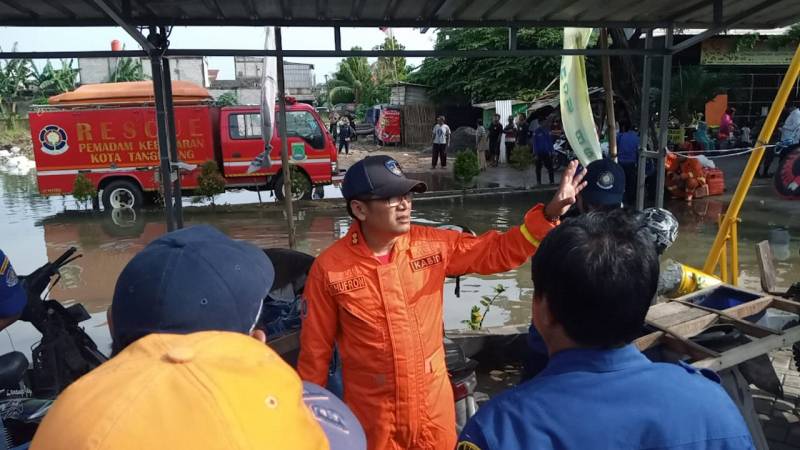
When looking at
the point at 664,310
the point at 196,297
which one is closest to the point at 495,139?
the point at 664,310

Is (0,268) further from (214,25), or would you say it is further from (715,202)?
(715,202)

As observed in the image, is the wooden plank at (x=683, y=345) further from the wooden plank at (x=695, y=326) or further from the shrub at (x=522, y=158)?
the shrub at (x=522, y=158)

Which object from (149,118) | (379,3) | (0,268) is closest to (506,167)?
(149,118)

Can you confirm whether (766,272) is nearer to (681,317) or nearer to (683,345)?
(681,317)

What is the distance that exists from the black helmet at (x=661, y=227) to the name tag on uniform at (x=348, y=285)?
1386 mm

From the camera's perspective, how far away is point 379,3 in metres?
3.07

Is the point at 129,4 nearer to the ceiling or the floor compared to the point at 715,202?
nearer to the ceiling

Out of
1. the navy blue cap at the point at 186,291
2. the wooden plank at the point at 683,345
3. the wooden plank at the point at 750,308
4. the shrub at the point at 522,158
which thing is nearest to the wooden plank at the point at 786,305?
the wooden plank at the point at 750,308

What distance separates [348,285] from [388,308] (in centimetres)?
16

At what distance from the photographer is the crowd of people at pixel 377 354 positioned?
0.71m

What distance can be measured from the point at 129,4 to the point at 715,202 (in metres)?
11.1

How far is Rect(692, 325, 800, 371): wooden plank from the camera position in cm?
242

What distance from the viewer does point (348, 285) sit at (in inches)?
76.7

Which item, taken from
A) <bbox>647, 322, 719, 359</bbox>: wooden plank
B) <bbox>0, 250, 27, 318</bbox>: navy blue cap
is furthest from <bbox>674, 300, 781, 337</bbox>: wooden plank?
<bbox>0, 250, 27, 318</bbox>: navy blue cap
